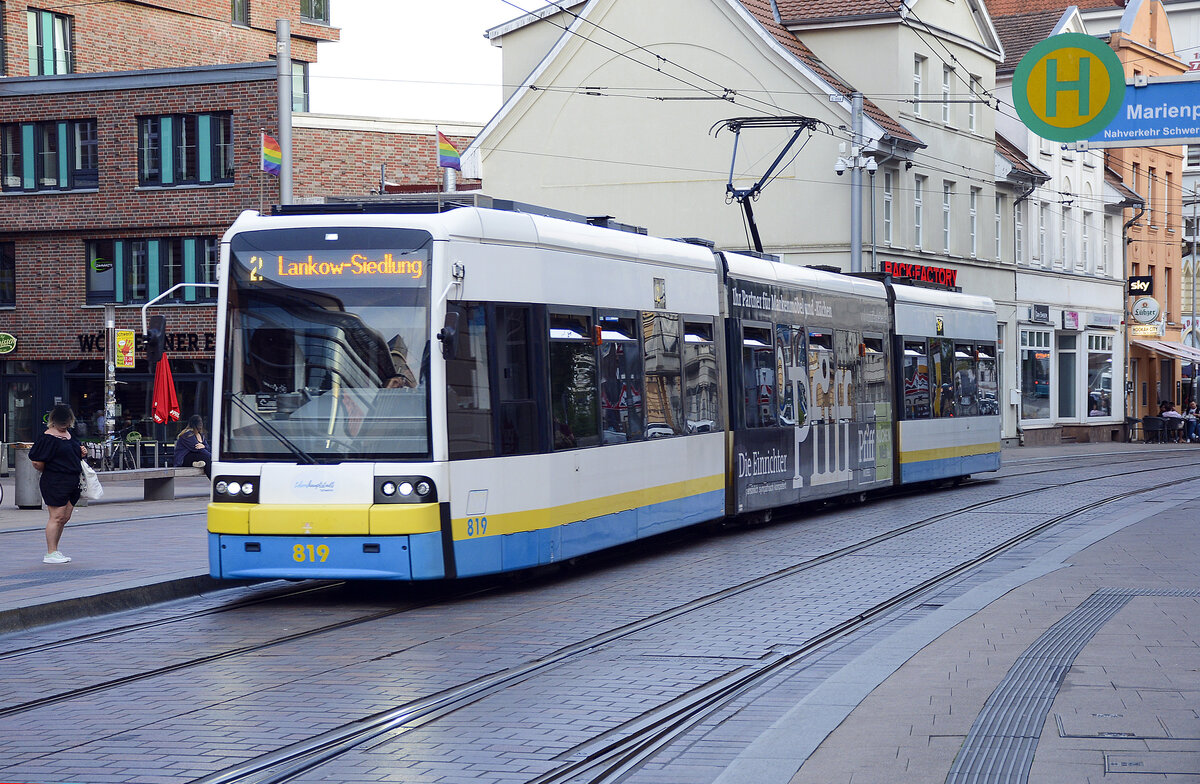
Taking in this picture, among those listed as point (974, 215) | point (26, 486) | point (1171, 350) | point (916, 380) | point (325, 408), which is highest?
point (974, 215)

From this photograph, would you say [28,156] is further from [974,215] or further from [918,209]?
[974,215]

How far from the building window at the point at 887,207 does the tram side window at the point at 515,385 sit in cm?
2928

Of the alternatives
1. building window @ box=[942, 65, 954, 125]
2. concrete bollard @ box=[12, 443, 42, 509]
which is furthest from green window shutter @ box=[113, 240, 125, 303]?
building window @ box=[942, 65, 954, 125]

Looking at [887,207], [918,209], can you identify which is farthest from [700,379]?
[918,209]

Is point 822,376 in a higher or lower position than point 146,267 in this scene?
lower

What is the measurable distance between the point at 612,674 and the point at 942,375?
16.8 metres

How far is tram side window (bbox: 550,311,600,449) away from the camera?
13.1m

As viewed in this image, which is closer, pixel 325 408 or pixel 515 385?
pixel 325 408

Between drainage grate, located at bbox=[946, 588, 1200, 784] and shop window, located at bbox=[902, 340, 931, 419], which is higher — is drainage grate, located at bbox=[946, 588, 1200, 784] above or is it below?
below

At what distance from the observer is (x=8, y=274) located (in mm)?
44156

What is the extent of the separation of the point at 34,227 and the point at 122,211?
2.60 metres

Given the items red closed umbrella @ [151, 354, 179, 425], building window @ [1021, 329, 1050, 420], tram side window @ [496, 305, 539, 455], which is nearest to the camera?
tram side window @ [496, 305, 539, 455]

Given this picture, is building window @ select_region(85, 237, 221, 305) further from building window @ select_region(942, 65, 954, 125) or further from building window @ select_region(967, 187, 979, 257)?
building window @ select_region(967, 187, 979, 257)

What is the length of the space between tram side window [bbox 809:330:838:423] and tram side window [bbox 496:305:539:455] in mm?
7778
